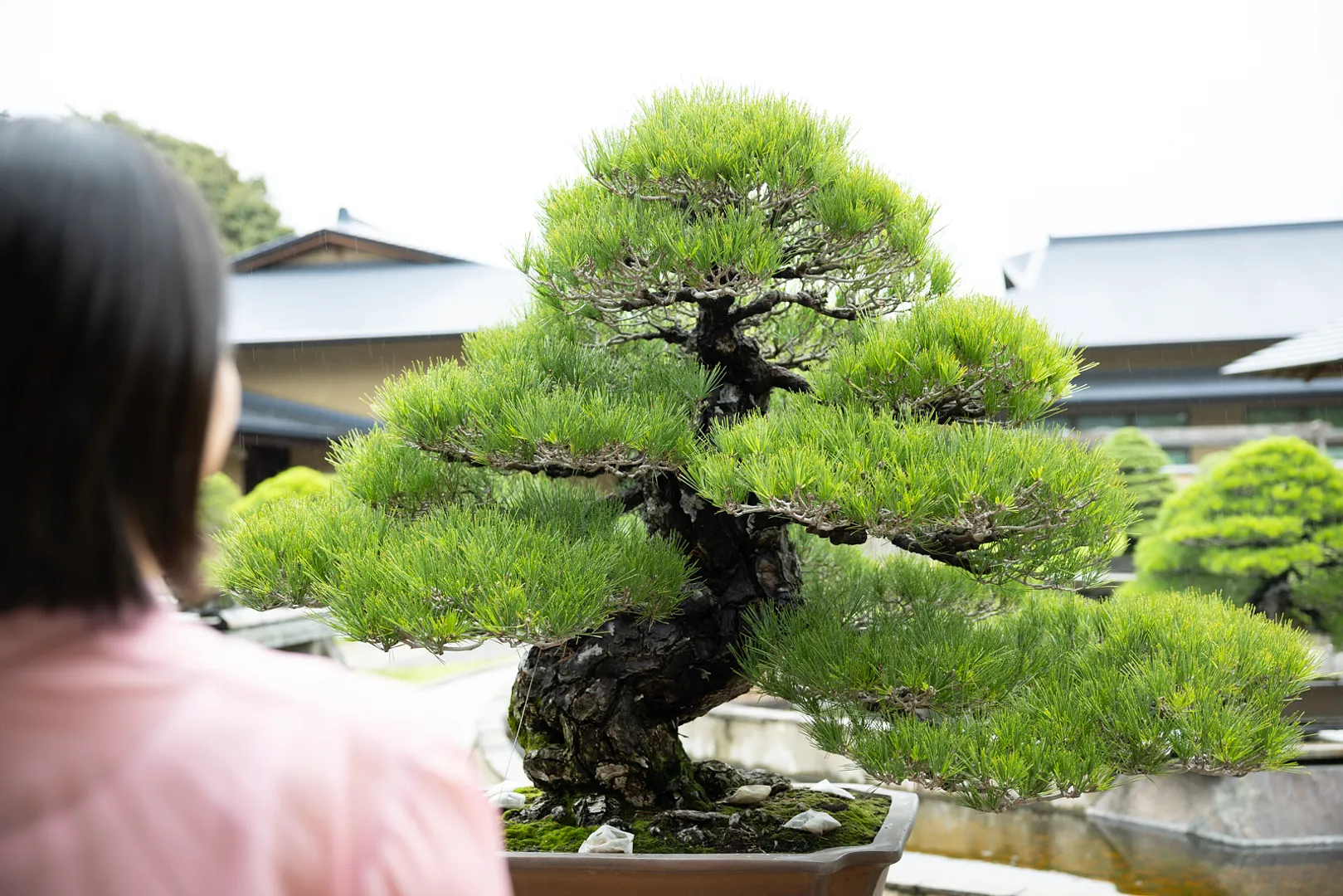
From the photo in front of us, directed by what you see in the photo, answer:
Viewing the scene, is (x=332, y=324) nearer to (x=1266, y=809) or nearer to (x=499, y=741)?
(x=499, y=741)

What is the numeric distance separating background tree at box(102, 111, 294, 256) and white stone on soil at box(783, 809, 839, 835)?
14.0m

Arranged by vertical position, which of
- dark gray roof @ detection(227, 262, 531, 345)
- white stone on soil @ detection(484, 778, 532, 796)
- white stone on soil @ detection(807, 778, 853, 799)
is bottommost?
white stone on soil @ detection(484, 778, 532, 796)

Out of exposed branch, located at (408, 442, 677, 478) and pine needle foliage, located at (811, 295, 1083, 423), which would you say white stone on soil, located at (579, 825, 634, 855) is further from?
pine needle foliage, located at (811, 295, 1083, 423)

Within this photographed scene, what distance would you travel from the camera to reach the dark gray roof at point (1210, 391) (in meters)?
6.20

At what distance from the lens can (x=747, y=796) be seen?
5.29 ft

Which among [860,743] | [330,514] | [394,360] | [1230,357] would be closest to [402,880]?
[860,743]

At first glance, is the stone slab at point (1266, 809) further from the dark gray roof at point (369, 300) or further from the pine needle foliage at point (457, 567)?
the dark gray roof at point (369, 300)

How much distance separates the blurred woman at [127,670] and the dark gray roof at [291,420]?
5435mm

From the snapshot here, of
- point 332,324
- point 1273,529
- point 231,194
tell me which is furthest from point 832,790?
point 231,194

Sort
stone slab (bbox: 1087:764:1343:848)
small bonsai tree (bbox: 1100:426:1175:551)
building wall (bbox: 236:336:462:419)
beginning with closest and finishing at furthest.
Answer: stone slab (bbox: 1087:764:1343:848) < small bonsai tree (bbox: 1100:426:1175:551) < building wall (bbox: 236:336:462:419)

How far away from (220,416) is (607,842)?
43.6 inches

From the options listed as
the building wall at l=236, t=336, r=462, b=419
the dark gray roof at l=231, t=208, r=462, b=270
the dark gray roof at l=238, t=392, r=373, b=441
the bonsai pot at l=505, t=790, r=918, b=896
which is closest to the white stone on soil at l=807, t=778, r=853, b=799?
the bonsai pot at l=505, t=790, r=918, b=896

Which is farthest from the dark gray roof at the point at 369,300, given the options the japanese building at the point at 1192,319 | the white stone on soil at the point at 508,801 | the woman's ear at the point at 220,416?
the woman's ear at the point at 220,416

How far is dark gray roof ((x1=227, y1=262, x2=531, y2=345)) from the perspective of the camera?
22.5 ft
